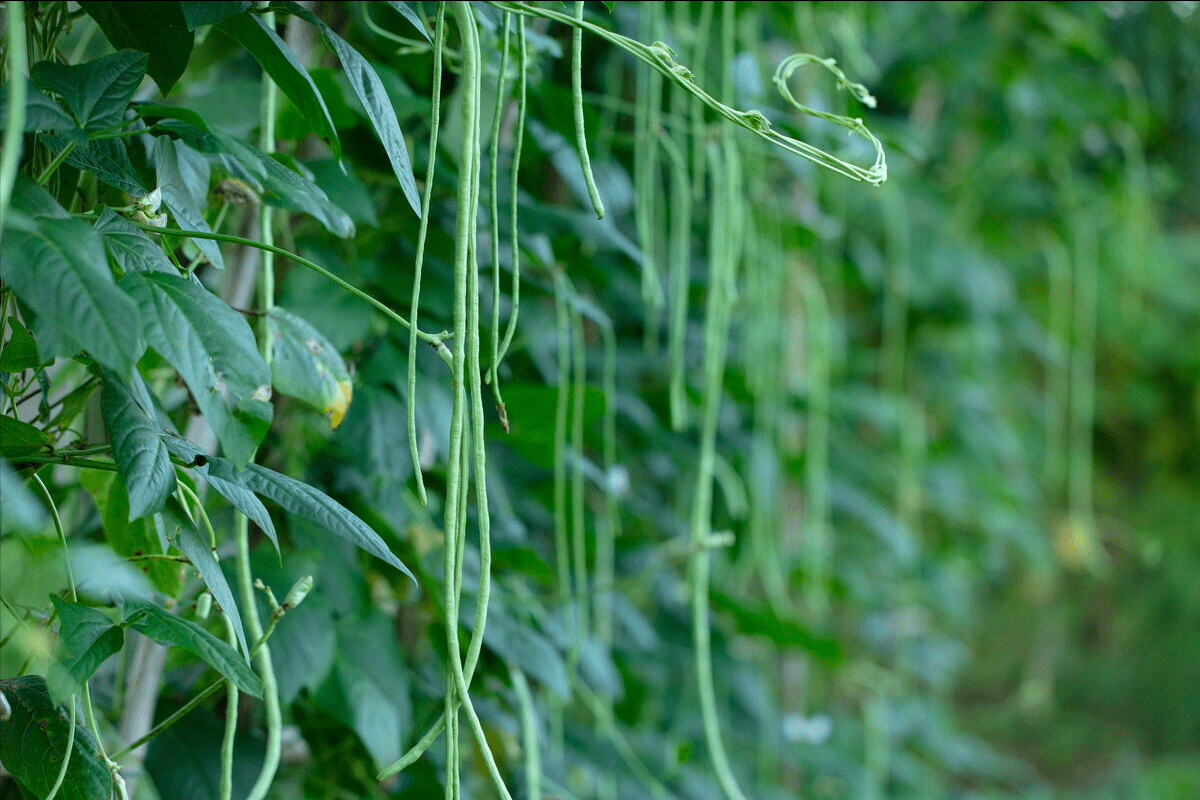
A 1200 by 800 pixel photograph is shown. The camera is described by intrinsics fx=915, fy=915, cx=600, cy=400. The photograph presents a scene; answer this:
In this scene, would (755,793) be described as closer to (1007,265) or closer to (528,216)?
(528,216)

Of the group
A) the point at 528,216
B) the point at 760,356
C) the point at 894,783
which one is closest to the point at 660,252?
the point at 760,356

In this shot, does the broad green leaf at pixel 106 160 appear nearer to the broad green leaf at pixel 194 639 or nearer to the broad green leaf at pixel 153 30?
the broad green leaf at pixel 153 30

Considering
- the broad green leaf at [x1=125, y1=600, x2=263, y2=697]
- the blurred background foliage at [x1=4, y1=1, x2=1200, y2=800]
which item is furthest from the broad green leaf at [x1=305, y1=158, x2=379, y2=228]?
the broad green leaf at [x1=125, y1=600, x2=263, y2=697]

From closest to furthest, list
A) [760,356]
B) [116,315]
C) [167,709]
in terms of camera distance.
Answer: [116,315] < [167,709] < [760,356]

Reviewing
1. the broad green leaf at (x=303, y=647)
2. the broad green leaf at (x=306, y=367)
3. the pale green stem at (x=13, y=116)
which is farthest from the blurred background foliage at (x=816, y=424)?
the pale green stem at (x=13, y=116)

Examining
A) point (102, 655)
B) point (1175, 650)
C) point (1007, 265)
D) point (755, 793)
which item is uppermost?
point (1007, 265)

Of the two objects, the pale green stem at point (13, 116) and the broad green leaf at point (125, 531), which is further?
the broad green leaf at point (125, 531)

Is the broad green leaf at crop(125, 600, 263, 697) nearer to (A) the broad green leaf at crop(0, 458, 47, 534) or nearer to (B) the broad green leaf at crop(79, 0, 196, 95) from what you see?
(A) the broad green leaf at crop(0, 458, 47, 534)
